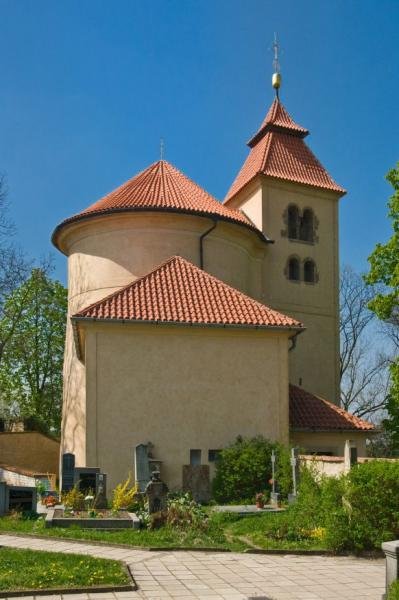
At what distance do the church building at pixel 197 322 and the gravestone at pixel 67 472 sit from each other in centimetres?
142

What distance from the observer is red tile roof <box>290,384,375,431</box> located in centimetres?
2061

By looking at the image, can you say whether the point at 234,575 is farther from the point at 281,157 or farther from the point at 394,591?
the point at 281,157

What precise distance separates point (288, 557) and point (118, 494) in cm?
484

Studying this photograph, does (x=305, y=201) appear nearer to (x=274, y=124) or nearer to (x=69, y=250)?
(x=274, y=124)

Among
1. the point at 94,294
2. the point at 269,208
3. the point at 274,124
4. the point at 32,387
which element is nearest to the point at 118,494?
the point at 94,294

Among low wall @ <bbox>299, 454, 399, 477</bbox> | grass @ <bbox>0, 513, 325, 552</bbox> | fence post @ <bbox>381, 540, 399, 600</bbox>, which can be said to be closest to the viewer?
fence post @ <bbox>381, 540, 399, 600</bbox>

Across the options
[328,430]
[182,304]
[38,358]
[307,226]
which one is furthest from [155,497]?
[38,358]

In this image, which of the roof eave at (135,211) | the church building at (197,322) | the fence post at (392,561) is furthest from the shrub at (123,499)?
the roof eave at (135,211)

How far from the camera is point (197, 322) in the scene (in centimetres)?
1872

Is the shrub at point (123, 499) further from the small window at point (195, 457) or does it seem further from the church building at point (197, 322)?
the church building at point (197, 322)

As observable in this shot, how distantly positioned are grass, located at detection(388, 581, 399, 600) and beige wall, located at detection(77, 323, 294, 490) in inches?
450

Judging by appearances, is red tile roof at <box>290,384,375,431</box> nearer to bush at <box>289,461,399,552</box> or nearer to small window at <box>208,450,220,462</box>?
small window at <box>208,450,220,462</box>

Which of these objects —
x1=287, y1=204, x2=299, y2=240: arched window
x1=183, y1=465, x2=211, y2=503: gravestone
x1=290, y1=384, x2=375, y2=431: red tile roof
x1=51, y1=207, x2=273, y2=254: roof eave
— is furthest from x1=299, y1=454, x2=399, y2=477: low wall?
x1=287, y1=204, x2=299, y2=240: arched window

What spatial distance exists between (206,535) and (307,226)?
1977 cm
